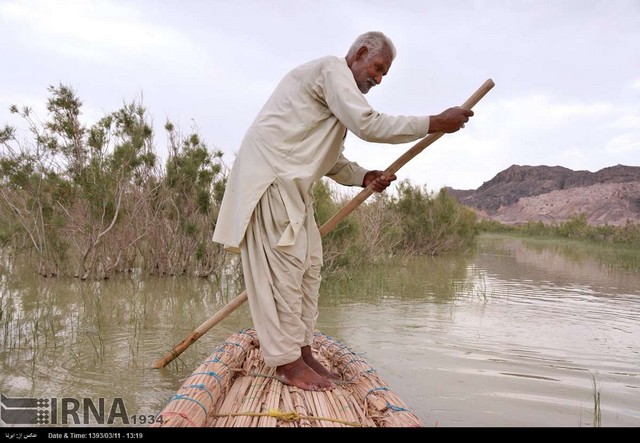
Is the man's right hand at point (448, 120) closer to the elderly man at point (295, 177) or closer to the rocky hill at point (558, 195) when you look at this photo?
the elderly man at point (295, 177)

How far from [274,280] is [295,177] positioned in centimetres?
43

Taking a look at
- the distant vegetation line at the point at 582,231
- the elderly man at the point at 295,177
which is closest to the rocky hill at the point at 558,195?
the distant vegetation line at the point at 582,231

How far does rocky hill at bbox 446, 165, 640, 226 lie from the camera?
2058 inches

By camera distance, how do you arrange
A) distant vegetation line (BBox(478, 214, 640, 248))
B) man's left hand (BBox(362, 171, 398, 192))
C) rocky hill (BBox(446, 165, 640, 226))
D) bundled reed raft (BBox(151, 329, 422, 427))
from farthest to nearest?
rocky hill (BBox(446, 165, 640, 226)) → distant vegetation line (BBox(478, 214, 640, 248)) → man's left hand (BBox(362, 171, 398, 192)) → bundled reed raft (BBox(151, 329, 422, 427))

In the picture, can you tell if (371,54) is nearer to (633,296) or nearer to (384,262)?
(633,296)

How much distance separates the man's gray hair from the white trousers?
733mm

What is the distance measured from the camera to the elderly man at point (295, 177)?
2.05 metres

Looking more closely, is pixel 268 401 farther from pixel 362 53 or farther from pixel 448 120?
pixel 362 53

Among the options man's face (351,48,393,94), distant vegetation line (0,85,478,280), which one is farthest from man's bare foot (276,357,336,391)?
distant vegetation line (0,85,478,280)

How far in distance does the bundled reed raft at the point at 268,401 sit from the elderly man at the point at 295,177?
112mm

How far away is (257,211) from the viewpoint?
2.13 m

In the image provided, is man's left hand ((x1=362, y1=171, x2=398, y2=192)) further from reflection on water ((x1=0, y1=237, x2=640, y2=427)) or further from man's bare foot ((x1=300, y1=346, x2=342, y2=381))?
reflection on water ((x1=0, y1=237, x2=640, y2=427))
